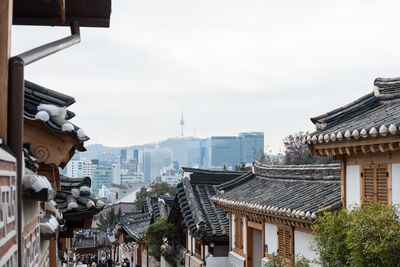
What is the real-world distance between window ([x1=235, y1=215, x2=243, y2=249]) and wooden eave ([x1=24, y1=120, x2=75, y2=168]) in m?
14.9

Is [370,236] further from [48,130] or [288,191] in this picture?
[288,191]

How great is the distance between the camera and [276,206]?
630 inches

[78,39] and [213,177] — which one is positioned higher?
[78,39]

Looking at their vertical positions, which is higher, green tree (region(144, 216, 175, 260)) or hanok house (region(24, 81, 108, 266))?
hanok house (region(24, 81, 108, 266))

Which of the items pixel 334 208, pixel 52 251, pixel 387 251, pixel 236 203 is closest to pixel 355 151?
pixel 334 208

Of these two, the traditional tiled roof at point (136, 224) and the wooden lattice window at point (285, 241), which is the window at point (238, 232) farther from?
the traditional tiled roof at point (136, 224)

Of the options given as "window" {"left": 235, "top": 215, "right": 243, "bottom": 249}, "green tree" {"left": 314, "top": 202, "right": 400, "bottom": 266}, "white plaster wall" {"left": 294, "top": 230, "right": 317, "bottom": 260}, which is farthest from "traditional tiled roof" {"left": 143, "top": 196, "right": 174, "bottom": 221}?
"green tree" {"left": 314, "top": 202, "right": 400, "bottom": 266}

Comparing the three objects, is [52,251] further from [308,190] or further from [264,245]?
[264,245]

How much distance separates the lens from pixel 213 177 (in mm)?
28672

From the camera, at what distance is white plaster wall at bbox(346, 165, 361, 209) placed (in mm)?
12391

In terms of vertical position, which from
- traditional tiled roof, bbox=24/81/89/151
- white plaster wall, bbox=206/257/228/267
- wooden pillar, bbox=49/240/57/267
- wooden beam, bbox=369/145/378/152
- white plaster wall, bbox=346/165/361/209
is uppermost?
traditional tiled roof, bbox=24/81/89/151

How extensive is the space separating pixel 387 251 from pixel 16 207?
654 cm

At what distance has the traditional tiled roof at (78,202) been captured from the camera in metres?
8.12

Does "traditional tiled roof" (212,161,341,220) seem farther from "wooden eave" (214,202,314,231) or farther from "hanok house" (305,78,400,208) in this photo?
"hanok house" (305,78,400,208)
